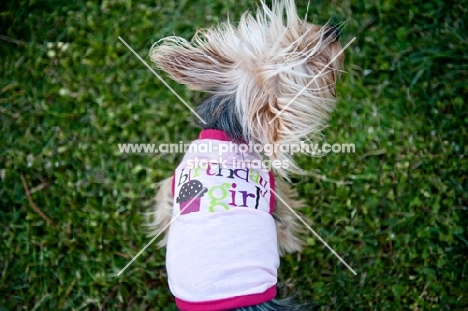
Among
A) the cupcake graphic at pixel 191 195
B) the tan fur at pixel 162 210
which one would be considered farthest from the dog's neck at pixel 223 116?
the tan fur at pixel 162 210

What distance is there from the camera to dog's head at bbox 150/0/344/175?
1668 mm

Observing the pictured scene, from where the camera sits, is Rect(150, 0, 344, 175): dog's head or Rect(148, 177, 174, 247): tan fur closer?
Rect(150, 0, 344, 175): dog's head

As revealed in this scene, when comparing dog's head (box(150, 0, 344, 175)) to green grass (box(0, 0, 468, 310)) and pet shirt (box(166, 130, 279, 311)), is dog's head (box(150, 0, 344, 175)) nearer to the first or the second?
pet shirt (box(166, 130, 279, 311))

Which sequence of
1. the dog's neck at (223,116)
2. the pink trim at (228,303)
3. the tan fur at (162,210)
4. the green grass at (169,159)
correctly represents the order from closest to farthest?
the pink trim at (228,303), the dog's neck at (223,116), the tan fur at (162,210), the green grass at (169,159)

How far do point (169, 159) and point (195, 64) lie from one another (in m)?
0.91

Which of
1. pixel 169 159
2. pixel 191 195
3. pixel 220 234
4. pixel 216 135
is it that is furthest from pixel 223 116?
pixel 169 159

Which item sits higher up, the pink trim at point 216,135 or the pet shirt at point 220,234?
the pink trim at point 216,135

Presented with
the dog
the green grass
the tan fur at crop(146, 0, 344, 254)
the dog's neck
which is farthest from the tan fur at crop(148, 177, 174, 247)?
the tan fur at crop(146, 0, 344, 254)

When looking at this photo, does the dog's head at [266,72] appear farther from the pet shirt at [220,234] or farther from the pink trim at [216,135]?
the pet shirt at [220,234]

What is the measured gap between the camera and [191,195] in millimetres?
1727

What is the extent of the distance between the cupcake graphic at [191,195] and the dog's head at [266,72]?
10.2 inches

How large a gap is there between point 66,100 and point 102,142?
1.12 ft

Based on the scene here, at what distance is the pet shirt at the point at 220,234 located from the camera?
1579 mm

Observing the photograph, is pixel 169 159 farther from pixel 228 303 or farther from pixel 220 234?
pixel 228 303
